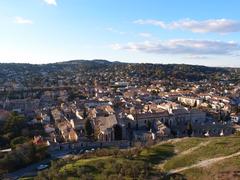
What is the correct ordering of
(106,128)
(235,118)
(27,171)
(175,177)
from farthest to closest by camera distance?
(235,118)
(106,128)
(27,171)
(175,177)

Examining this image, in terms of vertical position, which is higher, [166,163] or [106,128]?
[166,163]

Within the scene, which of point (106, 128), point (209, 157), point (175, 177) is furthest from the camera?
point (106, 128)

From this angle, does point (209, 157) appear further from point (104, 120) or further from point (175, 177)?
point (104, 120)

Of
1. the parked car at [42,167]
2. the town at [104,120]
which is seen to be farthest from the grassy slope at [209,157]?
the town at [104,120]

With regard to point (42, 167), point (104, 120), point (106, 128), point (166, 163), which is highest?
point (166, 163)

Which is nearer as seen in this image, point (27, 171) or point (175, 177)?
point (175, 177)

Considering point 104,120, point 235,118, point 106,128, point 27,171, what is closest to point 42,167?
point 27,171

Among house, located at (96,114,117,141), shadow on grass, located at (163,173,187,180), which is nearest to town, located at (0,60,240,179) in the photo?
house, located at (96,114,117,141)

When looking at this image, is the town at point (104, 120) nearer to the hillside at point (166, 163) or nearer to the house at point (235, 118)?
the house at point (235, 118)
